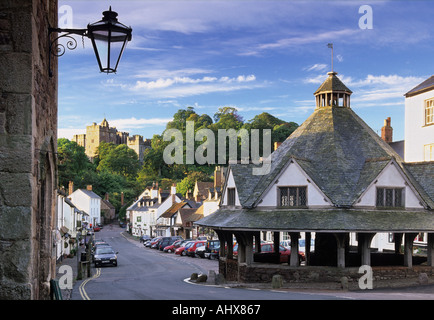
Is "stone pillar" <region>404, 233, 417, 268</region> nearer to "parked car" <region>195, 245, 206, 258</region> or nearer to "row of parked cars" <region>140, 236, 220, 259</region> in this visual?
"row of parked cars" <region>140, 236, 220, 259</region>

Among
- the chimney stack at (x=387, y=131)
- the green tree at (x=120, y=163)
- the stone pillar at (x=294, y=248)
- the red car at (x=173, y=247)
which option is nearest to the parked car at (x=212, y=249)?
the red car at (x=173, y=247)

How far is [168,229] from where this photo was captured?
3524 inches

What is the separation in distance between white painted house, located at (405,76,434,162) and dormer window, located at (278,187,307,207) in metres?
14.9

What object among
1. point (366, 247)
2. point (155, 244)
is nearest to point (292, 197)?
point (366, 247)

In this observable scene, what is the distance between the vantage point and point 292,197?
88.9 feet

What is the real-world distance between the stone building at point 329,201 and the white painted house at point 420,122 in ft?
24.2

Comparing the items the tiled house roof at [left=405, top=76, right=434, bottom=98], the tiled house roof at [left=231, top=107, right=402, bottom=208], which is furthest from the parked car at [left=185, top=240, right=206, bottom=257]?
the tiled house roof at [left=405, top=76, right=434, bottom=98]

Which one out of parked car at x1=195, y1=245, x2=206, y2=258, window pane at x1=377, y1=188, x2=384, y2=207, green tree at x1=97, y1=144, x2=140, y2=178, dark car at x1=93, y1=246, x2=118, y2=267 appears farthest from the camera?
green tree at x1=97, y1=144, x2=140, y2=178

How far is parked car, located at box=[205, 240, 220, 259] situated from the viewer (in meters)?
47.7

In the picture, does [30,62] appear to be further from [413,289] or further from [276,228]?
[413,289]

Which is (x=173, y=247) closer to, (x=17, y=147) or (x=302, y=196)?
(x=302, y=196)

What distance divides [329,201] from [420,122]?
15580mm

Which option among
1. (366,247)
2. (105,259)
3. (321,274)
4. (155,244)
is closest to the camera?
(321,274)
